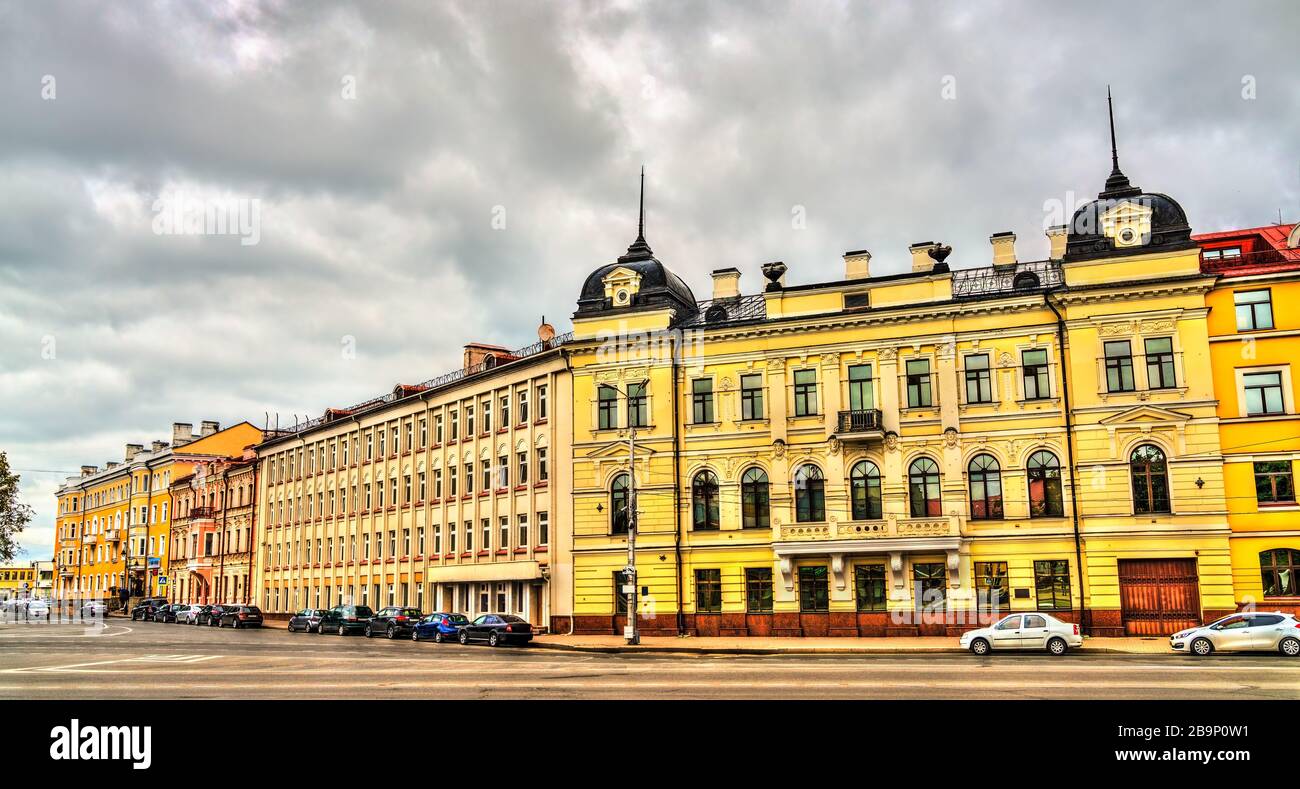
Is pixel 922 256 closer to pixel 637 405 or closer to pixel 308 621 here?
pixel 637 405

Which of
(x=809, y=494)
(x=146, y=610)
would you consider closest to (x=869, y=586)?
(x=809, y=494)

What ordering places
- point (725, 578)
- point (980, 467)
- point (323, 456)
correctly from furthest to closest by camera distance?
point (323, 456)
point (725, 578)
point (980, 467)

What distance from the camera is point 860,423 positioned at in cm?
3928

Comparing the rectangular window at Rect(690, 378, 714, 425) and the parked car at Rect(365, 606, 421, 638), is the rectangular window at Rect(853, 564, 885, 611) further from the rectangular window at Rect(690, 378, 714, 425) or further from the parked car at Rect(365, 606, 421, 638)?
the parked car at Rect(365, 606, 421, 638)

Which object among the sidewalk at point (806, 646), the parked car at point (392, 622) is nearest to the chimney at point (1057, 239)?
the sidewalk at point (806, 646)

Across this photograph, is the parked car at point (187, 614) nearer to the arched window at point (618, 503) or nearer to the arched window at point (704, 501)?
the arched window at point (618, 503)

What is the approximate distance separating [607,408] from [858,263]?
12.7m

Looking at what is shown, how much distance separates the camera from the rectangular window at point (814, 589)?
39281mm

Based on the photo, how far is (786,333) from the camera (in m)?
41.3

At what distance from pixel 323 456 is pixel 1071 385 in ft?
164

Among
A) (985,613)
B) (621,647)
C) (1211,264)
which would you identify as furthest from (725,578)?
(1211,264)

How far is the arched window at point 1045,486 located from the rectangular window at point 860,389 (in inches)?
262
